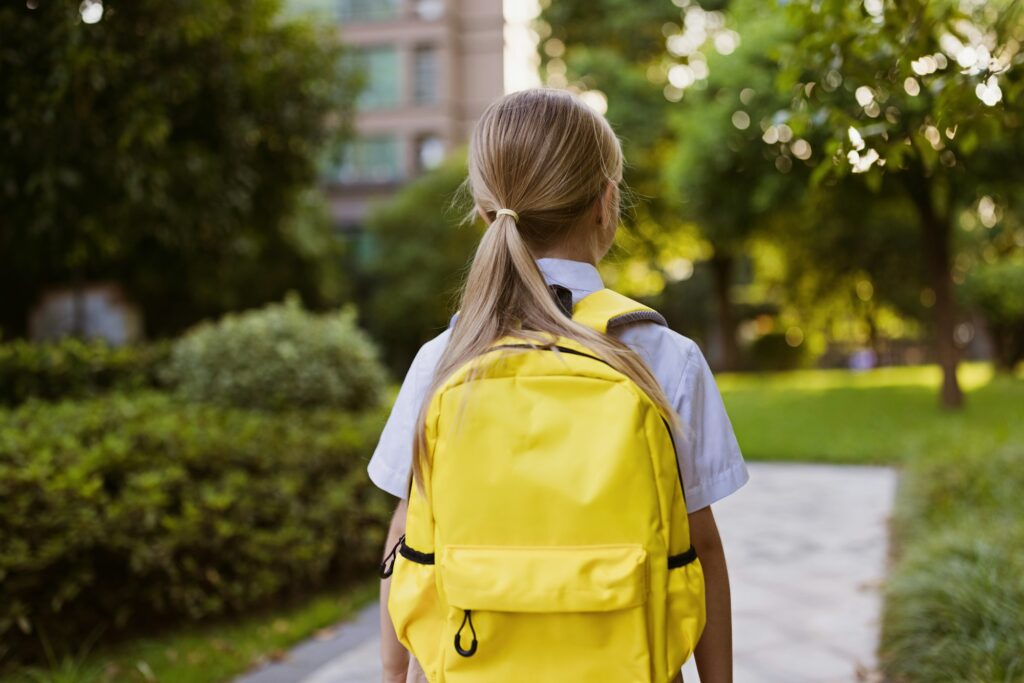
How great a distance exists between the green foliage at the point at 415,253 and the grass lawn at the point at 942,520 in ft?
41.4

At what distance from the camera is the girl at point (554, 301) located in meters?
1.47

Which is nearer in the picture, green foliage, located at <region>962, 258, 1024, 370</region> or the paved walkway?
the paved walkway

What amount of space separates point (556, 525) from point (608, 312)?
359 millimetres

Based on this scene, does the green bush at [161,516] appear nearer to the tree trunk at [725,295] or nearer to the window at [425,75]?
the tree trunk at [725,295]

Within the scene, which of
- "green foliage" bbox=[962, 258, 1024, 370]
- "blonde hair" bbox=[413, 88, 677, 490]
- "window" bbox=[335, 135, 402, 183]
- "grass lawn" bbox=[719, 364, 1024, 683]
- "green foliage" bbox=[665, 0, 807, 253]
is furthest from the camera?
"window" bbox=[335, 135, 402, 183]

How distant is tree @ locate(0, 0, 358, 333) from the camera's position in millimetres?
5445

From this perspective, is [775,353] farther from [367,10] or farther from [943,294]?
[367,10]

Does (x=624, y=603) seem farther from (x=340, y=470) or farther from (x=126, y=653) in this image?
(x=340, y=470)

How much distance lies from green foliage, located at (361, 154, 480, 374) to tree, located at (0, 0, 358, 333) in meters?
12.5

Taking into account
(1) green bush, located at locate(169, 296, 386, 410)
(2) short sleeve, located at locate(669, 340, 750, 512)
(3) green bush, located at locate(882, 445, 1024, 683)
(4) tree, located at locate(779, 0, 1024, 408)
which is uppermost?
(4) tree, located at locate(779, 0, 1024, 408)

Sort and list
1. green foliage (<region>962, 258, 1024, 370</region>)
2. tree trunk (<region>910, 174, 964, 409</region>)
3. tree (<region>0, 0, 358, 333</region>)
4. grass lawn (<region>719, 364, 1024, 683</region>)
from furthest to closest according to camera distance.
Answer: green foliage (<region>962, 258, 1024, 370</region>) → tree trunk (<region>910, 174, 964, 409</region>) → tree (<region>0, 0, 358, 333</region>) → grass lawn (<region>719, 364, 1024, 683</region>)

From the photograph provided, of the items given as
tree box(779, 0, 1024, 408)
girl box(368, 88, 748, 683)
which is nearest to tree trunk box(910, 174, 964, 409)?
tree box(779, 0, 1024, 408)

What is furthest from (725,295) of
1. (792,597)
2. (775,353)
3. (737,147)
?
(792,597)

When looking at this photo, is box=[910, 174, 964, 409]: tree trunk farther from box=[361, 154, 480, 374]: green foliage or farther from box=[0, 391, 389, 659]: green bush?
box=[361, 154, 480, 374]: green foliage
